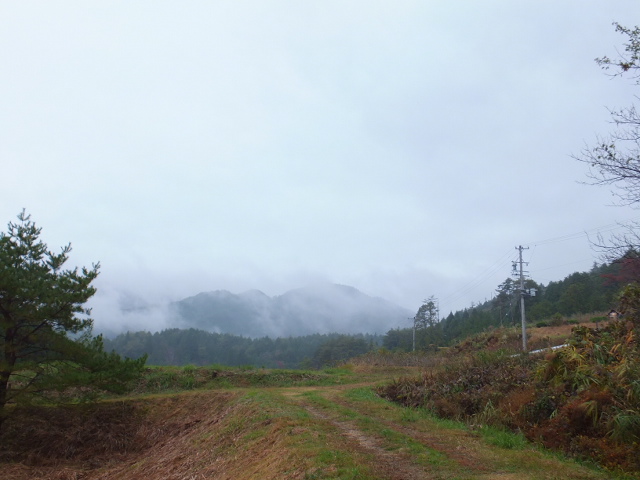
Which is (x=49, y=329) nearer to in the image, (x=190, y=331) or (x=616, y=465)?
(x=616, y=465)

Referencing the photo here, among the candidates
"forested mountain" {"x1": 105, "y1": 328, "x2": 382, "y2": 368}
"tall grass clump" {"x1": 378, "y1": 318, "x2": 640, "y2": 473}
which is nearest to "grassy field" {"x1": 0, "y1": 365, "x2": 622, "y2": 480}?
"tall grass clump" {"x1": 378, "y1": 318, "x2": 640, "y2": 473}

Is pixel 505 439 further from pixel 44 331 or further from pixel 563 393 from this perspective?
pixel 44 331

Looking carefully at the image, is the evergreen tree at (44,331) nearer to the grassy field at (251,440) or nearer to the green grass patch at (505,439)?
the grassy field at (251,440)

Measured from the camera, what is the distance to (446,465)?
6.45 metres

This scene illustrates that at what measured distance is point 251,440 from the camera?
395 inches

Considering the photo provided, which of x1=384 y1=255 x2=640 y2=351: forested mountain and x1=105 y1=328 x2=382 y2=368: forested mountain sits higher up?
x1=384 y1=255 x2=640 y2=351: forested mountain

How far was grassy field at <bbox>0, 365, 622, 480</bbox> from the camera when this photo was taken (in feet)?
21.5

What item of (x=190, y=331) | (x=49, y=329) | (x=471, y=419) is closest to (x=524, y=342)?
(x=471, y=419)

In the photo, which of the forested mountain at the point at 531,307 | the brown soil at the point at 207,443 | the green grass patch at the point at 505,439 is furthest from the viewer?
the forested mountain at the point at 531,307

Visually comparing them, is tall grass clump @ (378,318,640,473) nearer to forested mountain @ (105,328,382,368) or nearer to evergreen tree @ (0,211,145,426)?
evergreen tree @ (0,211,145,426)

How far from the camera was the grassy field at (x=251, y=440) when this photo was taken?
258 inches

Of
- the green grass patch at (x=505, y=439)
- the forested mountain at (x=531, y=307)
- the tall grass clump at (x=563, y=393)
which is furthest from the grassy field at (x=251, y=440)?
the forested mountain at (x=531, y=307)

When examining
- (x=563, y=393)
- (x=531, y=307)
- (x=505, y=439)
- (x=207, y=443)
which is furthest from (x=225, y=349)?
(x=505, y=439)

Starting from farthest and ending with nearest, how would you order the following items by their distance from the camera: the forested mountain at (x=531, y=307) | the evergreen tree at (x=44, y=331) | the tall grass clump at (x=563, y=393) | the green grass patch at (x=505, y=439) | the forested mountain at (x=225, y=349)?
1. the forested mountain at (x=225, y=349)
2. the forested mountain at (x=531, y=307)
3. the evergreen tree at (x=44, y=331)
4. the green grass patch at (x=505, y=439)
5. the tall grass clump at (x=563, y=393)
